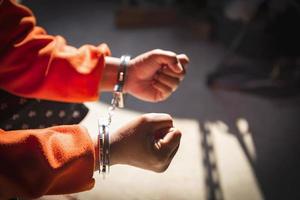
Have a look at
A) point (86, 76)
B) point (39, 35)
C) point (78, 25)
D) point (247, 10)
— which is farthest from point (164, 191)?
point (78, 25)

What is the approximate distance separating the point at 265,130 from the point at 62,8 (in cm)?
159

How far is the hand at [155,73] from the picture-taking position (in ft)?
2.33

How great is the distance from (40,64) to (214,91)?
0.93 metres

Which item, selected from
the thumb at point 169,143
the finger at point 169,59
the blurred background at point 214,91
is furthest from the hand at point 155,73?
the thumb at point 169,143

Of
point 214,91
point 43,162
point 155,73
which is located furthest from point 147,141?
point 214,91

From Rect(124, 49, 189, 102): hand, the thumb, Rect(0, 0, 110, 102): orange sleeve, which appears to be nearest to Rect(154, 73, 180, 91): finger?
Rect(124, 49, 189, 102): hand

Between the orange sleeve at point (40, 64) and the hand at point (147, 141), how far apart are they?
0.23m

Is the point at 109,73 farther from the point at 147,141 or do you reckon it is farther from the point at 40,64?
the point at 147,141

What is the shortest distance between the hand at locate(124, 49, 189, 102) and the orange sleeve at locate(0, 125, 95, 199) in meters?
0.28

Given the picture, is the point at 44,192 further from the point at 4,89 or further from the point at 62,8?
the point at 62,8

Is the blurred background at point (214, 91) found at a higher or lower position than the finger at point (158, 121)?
higher

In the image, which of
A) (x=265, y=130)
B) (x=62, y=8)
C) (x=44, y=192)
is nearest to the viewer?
(x=44, y=192)

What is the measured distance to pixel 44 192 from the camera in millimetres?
469

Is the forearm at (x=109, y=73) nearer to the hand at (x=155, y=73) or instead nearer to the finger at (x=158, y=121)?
the hand at (x=155, y=73)
